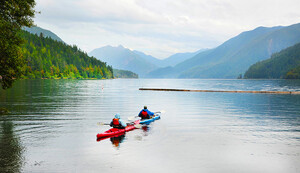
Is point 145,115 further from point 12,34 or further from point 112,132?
point 12,34

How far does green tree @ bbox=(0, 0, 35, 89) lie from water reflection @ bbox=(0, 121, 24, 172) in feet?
39.4

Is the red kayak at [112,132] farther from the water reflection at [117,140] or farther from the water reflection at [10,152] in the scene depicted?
the water reflection at [10,152]

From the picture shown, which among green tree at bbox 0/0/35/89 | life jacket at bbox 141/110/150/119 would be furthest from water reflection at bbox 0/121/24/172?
life jacket at bbox 141/110/150/119

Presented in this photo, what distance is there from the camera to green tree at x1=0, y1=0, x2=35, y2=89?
119 feet

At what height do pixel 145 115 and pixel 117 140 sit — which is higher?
pixel 145 115

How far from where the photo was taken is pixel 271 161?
1936 cm

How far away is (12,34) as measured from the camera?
38.4m

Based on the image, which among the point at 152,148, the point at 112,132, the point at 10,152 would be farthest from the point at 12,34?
the point at 152,148

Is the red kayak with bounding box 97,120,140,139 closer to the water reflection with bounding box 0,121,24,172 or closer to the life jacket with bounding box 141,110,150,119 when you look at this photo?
the life jacket with bounding box 141,110,150,119

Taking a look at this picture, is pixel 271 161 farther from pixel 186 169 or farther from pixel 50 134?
pixel 50 134

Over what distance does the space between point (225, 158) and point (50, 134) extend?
16788 mm

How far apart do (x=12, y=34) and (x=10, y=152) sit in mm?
23828

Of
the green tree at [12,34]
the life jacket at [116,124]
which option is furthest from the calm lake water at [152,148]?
the green tree at [12,34]

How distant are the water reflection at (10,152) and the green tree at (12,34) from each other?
12001 millimetres
